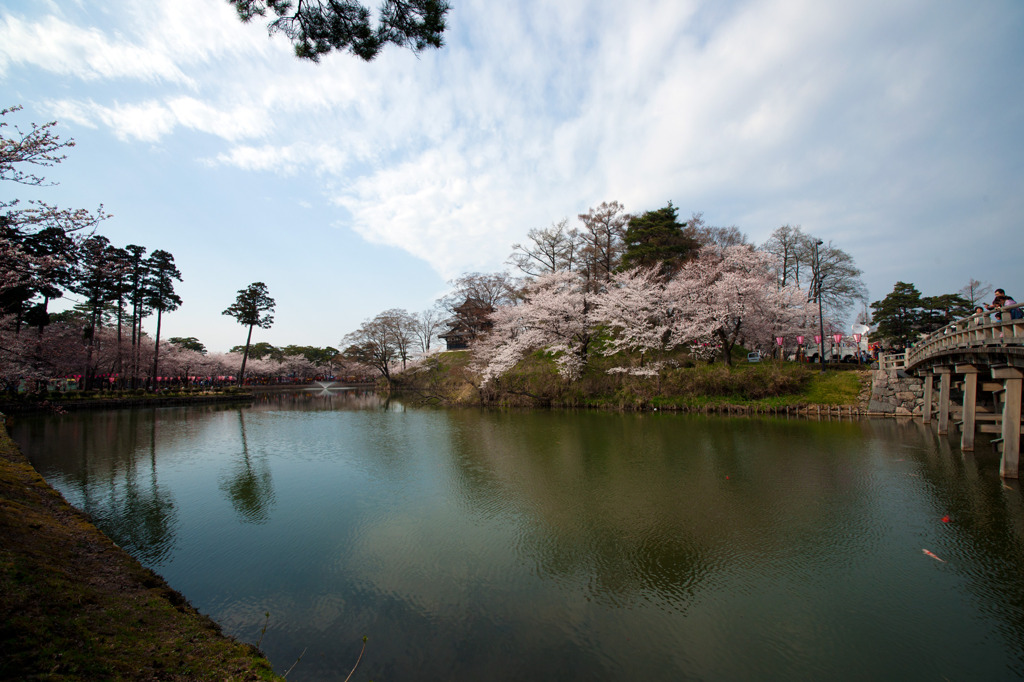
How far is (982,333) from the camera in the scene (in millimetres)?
9055

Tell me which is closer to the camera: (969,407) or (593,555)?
(593,555)

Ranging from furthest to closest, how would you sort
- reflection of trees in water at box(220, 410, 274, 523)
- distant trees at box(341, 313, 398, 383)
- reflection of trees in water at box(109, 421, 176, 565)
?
distant trees at box(341, 313, 398, 383)
reflection of trees in water at box(220, 410, 274, 523)
reflection of trees in water at box(109, 421, 176, 565)

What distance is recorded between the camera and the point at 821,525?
19.8 feet

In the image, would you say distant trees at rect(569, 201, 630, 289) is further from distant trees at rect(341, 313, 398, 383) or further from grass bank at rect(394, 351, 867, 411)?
distant trees at rect(341, 313, 398, 383)

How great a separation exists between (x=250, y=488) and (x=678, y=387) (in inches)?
704

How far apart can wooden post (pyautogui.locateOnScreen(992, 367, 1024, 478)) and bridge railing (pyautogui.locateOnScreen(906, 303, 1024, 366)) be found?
27.0 inches

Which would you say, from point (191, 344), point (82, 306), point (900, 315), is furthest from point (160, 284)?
point (900, 315)

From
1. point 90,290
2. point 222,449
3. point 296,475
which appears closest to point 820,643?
point 296,475

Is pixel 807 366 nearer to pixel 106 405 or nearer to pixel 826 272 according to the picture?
pixel 826 272

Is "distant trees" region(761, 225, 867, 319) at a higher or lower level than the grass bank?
higher

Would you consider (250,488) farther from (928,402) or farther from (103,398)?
(103,398)

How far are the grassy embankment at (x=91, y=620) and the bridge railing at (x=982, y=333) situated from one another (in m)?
11.9

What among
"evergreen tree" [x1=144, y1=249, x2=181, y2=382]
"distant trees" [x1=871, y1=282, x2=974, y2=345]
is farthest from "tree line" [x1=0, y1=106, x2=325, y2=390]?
"distant trees" [x1=871, y1=282, x2=974, y2=345]

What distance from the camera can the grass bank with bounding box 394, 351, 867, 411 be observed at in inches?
717
